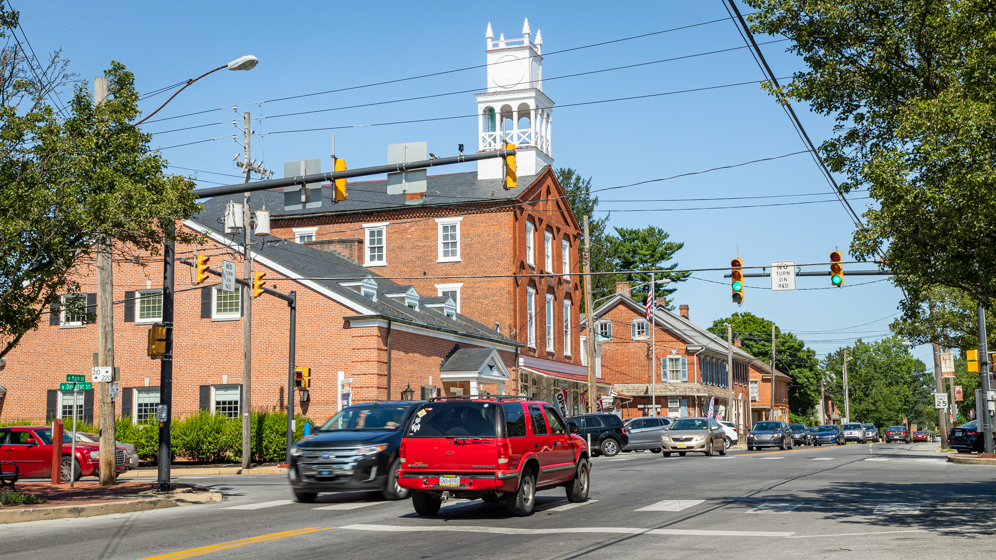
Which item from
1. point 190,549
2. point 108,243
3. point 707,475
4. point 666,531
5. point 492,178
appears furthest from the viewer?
point 492,178

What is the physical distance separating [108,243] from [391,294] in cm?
2564

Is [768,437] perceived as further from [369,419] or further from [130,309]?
[369,419]

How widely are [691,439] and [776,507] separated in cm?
2254

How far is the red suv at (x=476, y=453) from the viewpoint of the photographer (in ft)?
45.1

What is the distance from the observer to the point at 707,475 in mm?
24031

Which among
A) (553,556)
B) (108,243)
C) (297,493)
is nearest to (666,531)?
(553,556)

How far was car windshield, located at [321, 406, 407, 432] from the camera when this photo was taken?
18422mm

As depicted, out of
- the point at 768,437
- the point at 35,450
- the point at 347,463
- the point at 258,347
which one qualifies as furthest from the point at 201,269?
the point at 768,437

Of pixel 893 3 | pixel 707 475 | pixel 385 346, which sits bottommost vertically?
pixel 707 475

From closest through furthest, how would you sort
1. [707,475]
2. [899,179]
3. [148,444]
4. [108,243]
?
1. [899,179]
2. [108,243]
3. [707,475]
4. [148,444]

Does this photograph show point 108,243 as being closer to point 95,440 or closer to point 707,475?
point 95,440

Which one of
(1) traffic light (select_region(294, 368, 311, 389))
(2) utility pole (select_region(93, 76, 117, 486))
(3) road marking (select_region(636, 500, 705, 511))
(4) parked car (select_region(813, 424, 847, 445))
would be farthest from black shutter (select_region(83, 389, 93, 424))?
(4) parked car (select_region(813, 424, 847, 445))

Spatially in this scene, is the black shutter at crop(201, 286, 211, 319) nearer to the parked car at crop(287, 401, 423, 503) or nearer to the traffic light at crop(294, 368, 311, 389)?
the traffic light at crop(294, 368, 311, 389)

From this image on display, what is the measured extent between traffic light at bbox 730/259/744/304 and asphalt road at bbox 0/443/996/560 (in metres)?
8.45
